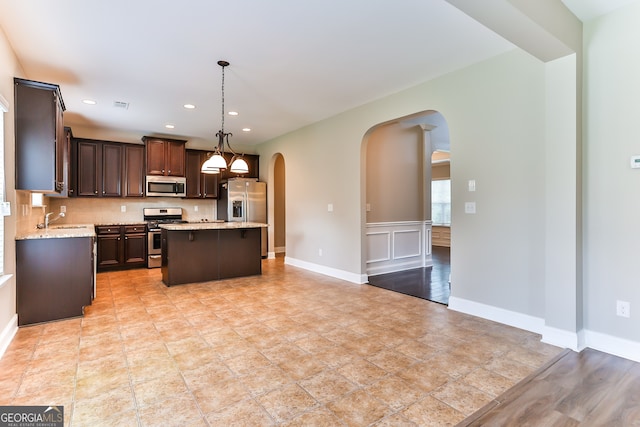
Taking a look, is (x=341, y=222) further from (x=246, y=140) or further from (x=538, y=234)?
(x=246, y=140)

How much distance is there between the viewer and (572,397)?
2041 millimetres

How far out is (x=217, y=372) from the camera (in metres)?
2.34

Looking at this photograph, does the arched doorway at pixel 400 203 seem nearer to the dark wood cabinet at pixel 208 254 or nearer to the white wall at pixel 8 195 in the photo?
the dark wood cabinet at pixel 208 254

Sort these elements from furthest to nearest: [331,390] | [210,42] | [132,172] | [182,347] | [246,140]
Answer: [246,140]
[132,172]
[210,42]
[182,347]
[331,390]

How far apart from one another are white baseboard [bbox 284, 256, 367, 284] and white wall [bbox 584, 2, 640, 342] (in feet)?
9.12

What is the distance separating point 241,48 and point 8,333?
3.29m

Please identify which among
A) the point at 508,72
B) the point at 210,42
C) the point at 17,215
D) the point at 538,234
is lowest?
the point at 538,234

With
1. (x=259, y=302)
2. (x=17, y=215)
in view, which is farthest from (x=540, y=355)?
(x=17, y=215)

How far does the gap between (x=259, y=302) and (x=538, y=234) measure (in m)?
3.06

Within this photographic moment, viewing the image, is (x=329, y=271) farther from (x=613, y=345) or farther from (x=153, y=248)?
(x=613, y=345)

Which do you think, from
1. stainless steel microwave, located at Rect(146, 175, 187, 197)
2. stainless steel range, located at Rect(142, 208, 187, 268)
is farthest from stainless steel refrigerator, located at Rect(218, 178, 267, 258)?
stainless steel range, located at Rect(142, 208, 187, 268)

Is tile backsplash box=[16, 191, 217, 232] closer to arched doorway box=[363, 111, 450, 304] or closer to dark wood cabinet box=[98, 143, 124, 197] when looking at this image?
dark wood cabinet box=[98, 143, 124, 197]

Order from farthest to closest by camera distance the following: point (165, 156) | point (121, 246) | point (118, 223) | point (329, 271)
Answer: point (165, 156) → point (118, 223) → point (121, 246) → point (329, 271)

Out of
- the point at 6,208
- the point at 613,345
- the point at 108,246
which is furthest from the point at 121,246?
the point at 613,345
